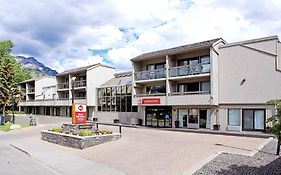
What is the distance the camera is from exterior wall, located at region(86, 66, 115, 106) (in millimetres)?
43931

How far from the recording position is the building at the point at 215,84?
25.6 m

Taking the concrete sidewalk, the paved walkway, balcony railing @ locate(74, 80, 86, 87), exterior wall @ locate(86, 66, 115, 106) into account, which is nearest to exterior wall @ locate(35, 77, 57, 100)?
balcony railing @ locate(74, 80, 86, 87)

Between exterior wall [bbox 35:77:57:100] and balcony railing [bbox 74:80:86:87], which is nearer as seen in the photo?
balcony railing [bbox 74:80:86:87]

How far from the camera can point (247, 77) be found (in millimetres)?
26516

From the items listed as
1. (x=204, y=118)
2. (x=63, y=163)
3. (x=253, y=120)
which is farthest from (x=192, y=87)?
(x=63, y=163)

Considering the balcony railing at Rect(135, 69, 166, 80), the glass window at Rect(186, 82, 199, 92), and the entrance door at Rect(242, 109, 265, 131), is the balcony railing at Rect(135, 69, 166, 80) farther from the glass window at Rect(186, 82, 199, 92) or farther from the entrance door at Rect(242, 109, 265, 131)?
the entrance door at Rect(242, 109, 265, 131)

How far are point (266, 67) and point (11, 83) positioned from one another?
3915 centimetres

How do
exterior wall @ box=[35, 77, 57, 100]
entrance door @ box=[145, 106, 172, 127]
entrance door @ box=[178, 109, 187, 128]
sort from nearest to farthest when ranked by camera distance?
entrance door @ box=[178, 109, 187, 128]
entrance door @ box=[145, 106, 172, 127]
exterior wall @ box=[35, 77, 57, 100]

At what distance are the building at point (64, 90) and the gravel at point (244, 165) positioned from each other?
2795 centimetres

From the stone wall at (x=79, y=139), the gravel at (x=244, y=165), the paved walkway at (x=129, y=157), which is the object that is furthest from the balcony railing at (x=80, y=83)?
the gravel at (x=244, y=165)

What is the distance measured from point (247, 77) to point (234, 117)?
3972mm

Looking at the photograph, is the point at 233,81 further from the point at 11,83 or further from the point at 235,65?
the point at 11,83

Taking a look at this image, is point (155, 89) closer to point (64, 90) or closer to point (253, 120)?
point (253, 120)

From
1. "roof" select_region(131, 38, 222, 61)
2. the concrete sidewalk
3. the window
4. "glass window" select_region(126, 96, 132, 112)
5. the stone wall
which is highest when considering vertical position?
"roof" select_region(131, 38, 222, 61)
